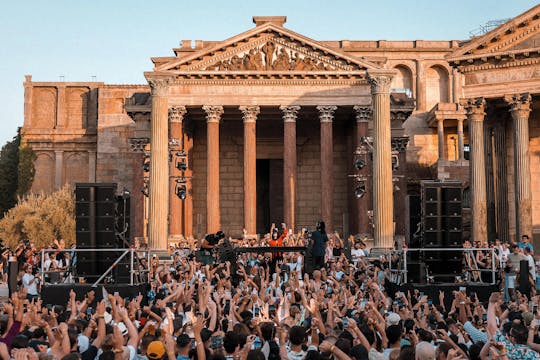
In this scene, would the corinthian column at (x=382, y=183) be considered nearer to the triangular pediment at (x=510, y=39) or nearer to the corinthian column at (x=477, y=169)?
the corinthian column at (x=477, y=169)

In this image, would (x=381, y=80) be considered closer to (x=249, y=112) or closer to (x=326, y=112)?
(x=326, y=112)

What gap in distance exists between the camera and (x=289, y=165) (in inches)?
1815

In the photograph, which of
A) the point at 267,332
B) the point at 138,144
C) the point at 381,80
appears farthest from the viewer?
the point at 138,144

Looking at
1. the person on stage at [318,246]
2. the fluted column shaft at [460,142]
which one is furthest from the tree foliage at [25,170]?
the person on stage at [318,246]

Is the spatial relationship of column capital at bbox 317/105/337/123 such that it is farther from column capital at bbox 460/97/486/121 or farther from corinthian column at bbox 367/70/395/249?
column capital at bbox 460/97/486/121

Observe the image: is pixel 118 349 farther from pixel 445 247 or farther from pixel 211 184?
pixel 211 184

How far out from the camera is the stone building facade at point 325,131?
1483 inches

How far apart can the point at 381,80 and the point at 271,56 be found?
8.38 metres

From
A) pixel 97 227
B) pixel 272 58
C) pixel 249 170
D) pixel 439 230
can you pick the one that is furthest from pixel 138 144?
pixel 439 230

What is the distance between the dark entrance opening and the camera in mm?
52625

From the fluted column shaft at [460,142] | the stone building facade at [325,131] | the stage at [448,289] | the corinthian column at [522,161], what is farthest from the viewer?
the fluted column shaft at [460,142]

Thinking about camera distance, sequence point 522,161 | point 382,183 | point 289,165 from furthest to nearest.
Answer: point 289,165 < point 382,183 < point 522,161

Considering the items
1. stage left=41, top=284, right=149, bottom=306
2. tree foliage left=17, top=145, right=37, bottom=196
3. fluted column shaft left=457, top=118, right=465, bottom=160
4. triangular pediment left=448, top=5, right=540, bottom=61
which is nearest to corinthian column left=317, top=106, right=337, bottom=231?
triangular pediment left=448, top=5, right=540, bottom=61

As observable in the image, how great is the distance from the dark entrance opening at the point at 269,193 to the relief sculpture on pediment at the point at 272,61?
28.6 feet
